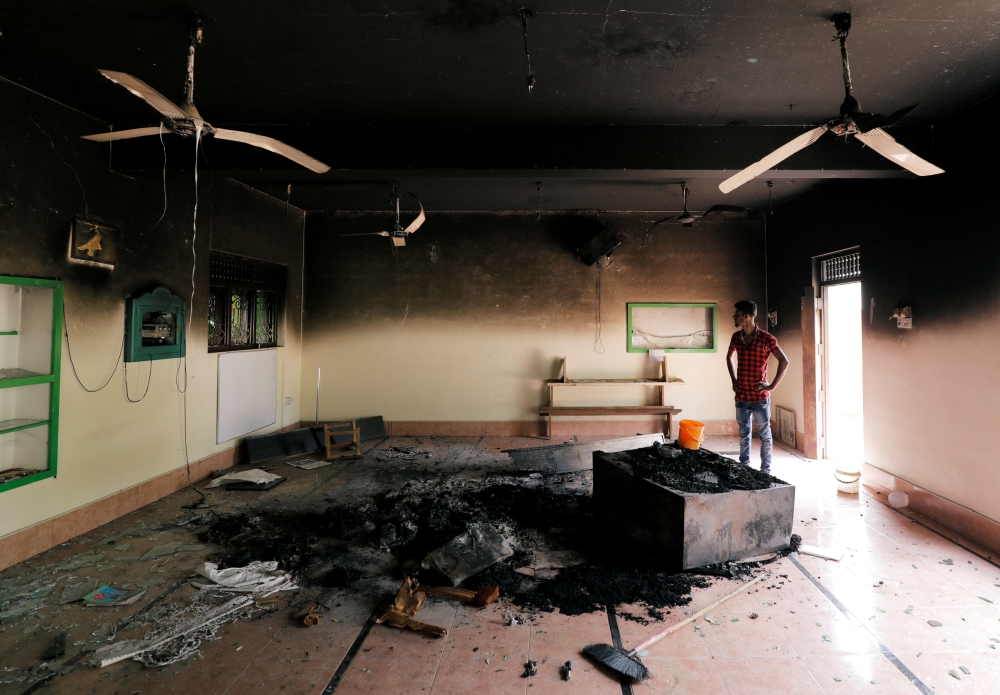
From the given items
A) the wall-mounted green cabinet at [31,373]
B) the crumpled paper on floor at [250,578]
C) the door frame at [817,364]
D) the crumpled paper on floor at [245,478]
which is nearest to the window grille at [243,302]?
the crumpled paper on floor at [245,478]

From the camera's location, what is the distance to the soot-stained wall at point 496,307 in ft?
25.7

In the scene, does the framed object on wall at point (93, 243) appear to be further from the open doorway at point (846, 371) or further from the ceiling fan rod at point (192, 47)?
the open doorway at point (846, 371)

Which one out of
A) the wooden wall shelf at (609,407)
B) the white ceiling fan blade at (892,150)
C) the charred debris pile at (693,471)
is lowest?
the charred debris pile at (693,471)

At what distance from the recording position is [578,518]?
4.45 m

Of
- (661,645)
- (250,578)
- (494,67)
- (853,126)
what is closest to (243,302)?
(250,578)

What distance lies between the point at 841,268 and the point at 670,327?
2.50 m

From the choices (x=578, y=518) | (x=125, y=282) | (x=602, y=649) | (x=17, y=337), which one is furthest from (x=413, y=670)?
(x=125, y=282)

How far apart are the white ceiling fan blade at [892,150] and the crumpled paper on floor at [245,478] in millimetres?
6072

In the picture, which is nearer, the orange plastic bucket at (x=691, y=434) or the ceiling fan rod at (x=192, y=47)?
the ceiling fan rod at (x=192, y=47)

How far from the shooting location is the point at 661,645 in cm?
270

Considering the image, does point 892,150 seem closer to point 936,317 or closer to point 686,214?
point 936,317

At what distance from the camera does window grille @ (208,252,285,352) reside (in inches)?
240

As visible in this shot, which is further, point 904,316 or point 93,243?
point 904,316

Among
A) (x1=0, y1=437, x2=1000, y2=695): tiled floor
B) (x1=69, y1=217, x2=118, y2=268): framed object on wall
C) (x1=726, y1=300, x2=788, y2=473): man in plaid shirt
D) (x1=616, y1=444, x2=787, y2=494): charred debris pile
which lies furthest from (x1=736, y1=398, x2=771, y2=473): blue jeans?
(x1=69, y1=217, x2=118, y2=268): framed object on wall
